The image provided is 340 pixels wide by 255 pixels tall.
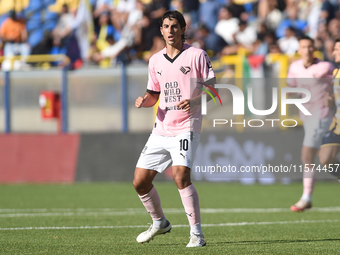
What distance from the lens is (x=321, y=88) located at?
8.90 meters

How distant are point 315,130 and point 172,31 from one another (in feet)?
13.2

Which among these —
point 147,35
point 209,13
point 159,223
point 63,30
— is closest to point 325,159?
point 159,223

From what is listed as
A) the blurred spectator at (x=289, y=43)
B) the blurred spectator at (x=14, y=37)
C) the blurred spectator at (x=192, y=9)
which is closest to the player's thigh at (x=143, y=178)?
the blurred spectator at (x=289, y=43)

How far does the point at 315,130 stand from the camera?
29.6 ft

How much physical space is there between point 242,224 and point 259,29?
30.1 ft

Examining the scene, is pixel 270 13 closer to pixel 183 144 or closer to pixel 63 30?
pixel 63 30

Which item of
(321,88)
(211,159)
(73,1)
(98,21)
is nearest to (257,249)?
(321,88)

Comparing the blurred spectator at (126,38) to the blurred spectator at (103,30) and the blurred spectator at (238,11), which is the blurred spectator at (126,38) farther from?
the blurred spectator at (238,11)

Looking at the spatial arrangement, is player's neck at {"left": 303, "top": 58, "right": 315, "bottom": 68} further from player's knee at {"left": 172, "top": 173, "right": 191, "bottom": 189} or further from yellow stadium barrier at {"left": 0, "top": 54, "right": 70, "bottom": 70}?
yellow stadium barrier at {"left": 0, "top": 54, "right": 70, "bottom": 70}

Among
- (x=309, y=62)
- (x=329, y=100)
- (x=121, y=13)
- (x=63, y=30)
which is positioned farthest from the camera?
(x=63, y=30)

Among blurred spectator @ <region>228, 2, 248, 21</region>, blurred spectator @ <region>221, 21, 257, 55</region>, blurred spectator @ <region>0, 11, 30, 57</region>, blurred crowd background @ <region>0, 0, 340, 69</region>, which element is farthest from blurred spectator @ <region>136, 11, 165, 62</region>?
blurred spectator @ <region>0, 11, 30, 57</region>

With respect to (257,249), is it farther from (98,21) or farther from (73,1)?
(73,1)

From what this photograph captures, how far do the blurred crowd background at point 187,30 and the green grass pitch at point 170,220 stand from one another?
415cm

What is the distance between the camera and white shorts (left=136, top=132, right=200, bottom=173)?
5770mm
